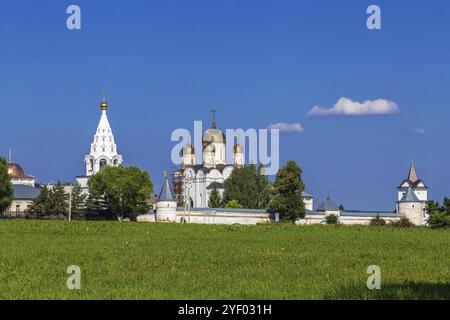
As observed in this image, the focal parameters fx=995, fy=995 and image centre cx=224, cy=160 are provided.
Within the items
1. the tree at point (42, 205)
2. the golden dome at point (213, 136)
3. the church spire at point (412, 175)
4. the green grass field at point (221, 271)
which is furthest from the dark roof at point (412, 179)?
the green grass field at point (221, 271)

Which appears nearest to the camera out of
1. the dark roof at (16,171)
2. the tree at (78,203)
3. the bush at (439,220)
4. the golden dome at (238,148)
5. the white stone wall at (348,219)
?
the bush at (439,220)

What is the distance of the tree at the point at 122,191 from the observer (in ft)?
337

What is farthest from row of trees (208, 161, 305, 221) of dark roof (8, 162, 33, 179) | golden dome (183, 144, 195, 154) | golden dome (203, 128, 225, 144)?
dark roof (8, 162, 33, 179)

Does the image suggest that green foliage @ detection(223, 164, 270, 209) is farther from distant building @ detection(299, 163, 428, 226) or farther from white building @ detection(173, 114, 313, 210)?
white building @ detection(173, 114, 313, 210)

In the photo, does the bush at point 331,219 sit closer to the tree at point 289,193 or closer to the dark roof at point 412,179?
the tree at point 289,193

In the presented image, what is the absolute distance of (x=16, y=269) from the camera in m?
22.0

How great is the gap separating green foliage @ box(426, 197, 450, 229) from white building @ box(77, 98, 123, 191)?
54.4 m

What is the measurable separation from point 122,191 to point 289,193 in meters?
17.4

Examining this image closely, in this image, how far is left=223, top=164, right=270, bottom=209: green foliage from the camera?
404 feet

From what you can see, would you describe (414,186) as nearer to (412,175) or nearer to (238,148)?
(412,175)

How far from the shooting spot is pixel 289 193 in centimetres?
10412

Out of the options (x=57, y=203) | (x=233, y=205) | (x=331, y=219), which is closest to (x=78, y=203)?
(x=57, y=203)

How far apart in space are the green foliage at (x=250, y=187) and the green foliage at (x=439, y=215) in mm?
27064

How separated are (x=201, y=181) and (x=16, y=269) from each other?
4755 inches
